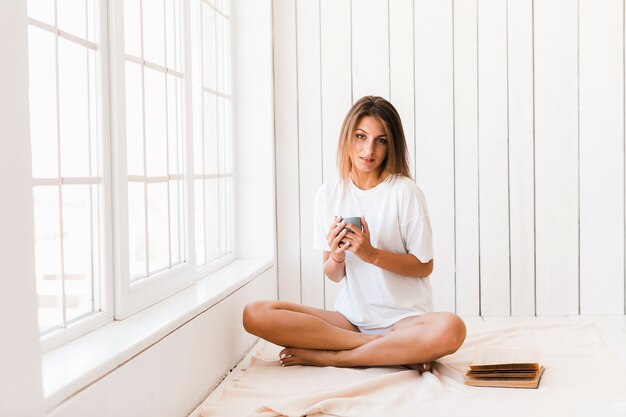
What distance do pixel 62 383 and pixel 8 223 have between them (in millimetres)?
395

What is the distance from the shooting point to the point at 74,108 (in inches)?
80.4

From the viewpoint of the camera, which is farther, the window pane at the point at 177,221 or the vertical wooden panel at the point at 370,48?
the vertical wooden panel at the point at 370,48

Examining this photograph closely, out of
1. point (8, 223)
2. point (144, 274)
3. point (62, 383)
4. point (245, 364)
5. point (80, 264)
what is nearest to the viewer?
point (8, 223)

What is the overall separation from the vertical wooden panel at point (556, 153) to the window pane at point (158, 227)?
6.46 feet

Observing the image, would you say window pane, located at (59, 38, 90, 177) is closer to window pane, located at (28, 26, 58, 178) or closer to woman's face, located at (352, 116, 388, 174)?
window pane, located at (28, 26, 58, 178)

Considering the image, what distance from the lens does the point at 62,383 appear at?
1585 millimetres

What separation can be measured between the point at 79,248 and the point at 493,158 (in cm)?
237

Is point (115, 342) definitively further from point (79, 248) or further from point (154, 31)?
point (154, 31)

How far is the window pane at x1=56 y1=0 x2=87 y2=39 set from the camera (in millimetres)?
1979

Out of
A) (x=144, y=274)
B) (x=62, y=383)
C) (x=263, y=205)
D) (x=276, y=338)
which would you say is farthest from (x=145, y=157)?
(x=263, y=205)

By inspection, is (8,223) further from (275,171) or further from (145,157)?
(275,171)

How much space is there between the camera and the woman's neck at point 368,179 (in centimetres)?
294

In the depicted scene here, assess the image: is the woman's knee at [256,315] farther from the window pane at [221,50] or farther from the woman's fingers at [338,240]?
the window pane at [221,50]

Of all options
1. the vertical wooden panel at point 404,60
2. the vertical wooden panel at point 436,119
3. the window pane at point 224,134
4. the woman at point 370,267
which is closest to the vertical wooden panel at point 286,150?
the window pane at point 224,134
